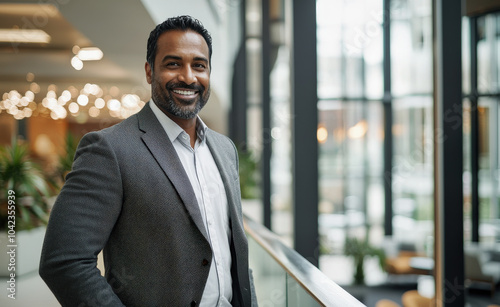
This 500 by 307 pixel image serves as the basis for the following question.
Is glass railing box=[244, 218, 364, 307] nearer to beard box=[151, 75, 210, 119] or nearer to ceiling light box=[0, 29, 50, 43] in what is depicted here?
beard box=[151, 75, 210, 119]

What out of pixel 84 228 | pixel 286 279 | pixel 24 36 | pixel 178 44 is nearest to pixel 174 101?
pixel 178 44

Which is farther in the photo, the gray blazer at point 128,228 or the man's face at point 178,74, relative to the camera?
the man's face at point 178,74

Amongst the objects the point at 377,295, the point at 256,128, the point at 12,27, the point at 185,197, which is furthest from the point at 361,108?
the point at 185,197

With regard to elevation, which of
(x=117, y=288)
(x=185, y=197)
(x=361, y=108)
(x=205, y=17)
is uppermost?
(x=205, y=17)

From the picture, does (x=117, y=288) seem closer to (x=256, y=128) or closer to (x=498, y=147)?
(x=498, y=147)

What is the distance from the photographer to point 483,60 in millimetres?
9719

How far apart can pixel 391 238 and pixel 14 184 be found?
8.24 meters

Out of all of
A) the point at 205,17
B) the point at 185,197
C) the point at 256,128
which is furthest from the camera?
the point at 256,128

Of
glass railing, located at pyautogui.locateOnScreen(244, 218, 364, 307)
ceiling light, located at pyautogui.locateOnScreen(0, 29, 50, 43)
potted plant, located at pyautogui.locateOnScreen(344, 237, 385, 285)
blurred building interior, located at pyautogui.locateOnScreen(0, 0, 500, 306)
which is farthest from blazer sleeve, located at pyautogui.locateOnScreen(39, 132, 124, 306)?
potted plant, located at pyautogui.locateOnScreen(344, 237, 385, 285)

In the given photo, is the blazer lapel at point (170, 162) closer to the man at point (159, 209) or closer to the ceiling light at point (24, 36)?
the man at point (159, 209)

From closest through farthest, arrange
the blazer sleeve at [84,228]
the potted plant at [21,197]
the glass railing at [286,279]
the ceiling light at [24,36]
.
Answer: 1. the blazer sleeve at [84,228]
2. the glass railing at [286,279]
3. the potted plant at [21,197]
4. the ceiling light at [24,36]

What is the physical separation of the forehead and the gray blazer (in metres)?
0.21

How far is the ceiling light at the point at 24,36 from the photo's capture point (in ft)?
25.1

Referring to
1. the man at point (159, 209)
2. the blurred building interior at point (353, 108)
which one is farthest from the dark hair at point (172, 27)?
the blurred building interior at point (353, 108)
